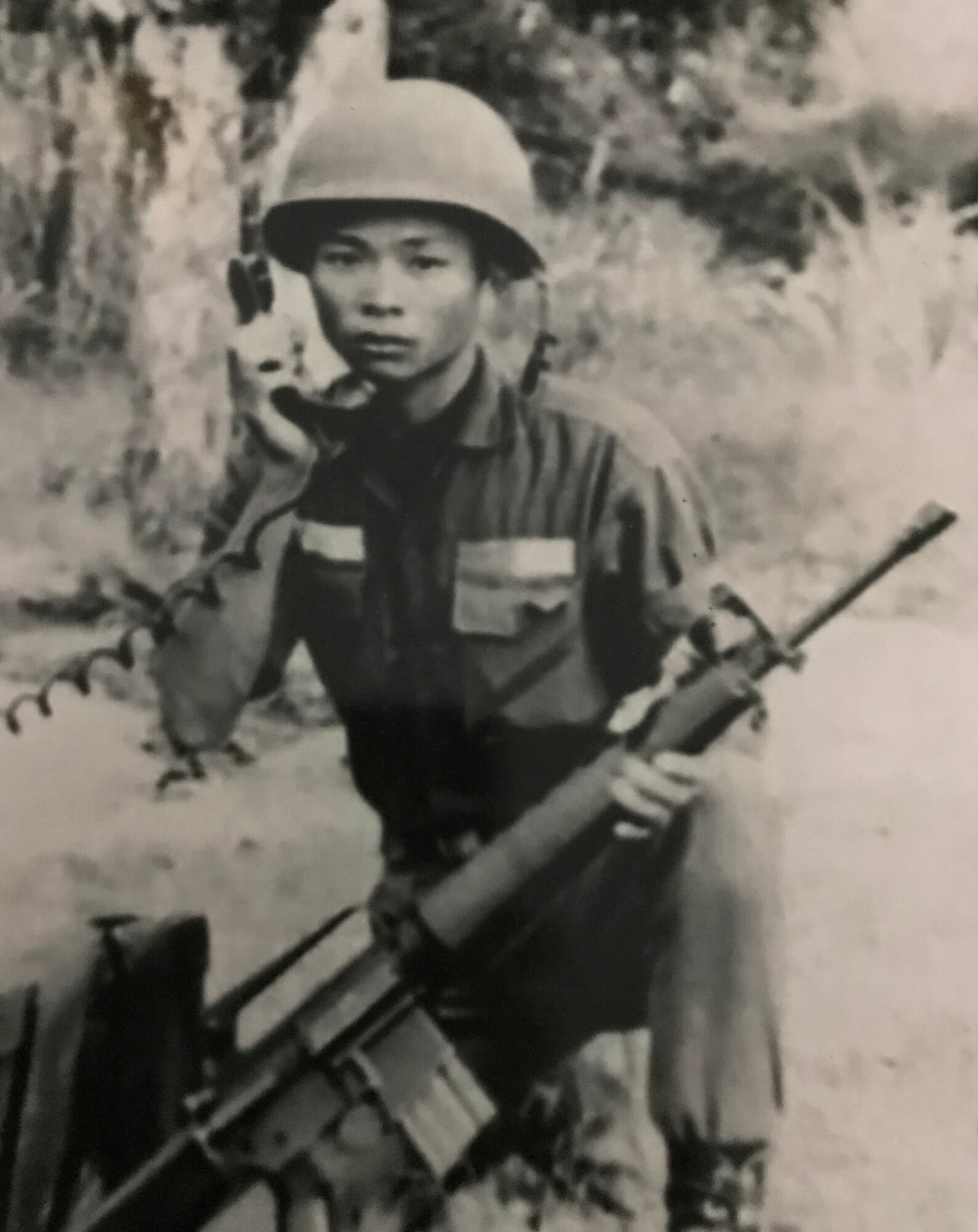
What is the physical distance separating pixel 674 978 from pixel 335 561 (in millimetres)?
340

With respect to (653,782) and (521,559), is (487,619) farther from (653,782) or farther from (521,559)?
(653,782)

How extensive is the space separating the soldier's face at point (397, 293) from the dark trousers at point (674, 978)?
316mm

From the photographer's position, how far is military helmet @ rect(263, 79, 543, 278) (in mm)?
1046

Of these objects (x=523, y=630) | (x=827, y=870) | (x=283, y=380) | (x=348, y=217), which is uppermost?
(x=348, y=217)

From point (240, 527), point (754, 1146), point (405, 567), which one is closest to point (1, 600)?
point (240, 527)

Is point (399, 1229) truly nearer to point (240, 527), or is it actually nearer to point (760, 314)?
point (240, 527)

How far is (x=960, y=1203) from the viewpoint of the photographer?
1025mm

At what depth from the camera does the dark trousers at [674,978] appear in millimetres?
1030

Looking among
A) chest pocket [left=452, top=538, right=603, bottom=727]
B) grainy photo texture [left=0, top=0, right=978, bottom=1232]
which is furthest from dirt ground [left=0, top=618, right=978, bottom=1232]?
chest pocket [left=452, top=538, right=603, bottom=727]

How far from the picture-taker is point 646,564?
1052 millimetres

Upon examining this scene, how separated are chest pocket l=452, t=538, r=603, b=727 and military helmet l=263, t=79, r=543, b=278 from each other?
0.18m

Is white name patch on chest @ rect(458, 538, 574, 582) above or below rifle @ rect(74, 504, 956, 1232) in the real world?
above

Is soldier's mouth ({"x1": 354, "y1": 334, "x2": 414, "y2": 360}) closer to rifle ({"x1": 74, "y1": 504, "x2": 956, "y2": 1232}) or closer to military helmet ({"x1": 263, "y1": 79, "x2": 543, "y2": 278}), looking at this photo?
military helmet ({"x1": 263, "y1": 79, "x2": 543, "y2": 278})

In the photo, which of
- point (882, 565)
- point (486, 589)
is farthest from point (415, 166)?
point (882, 565)
